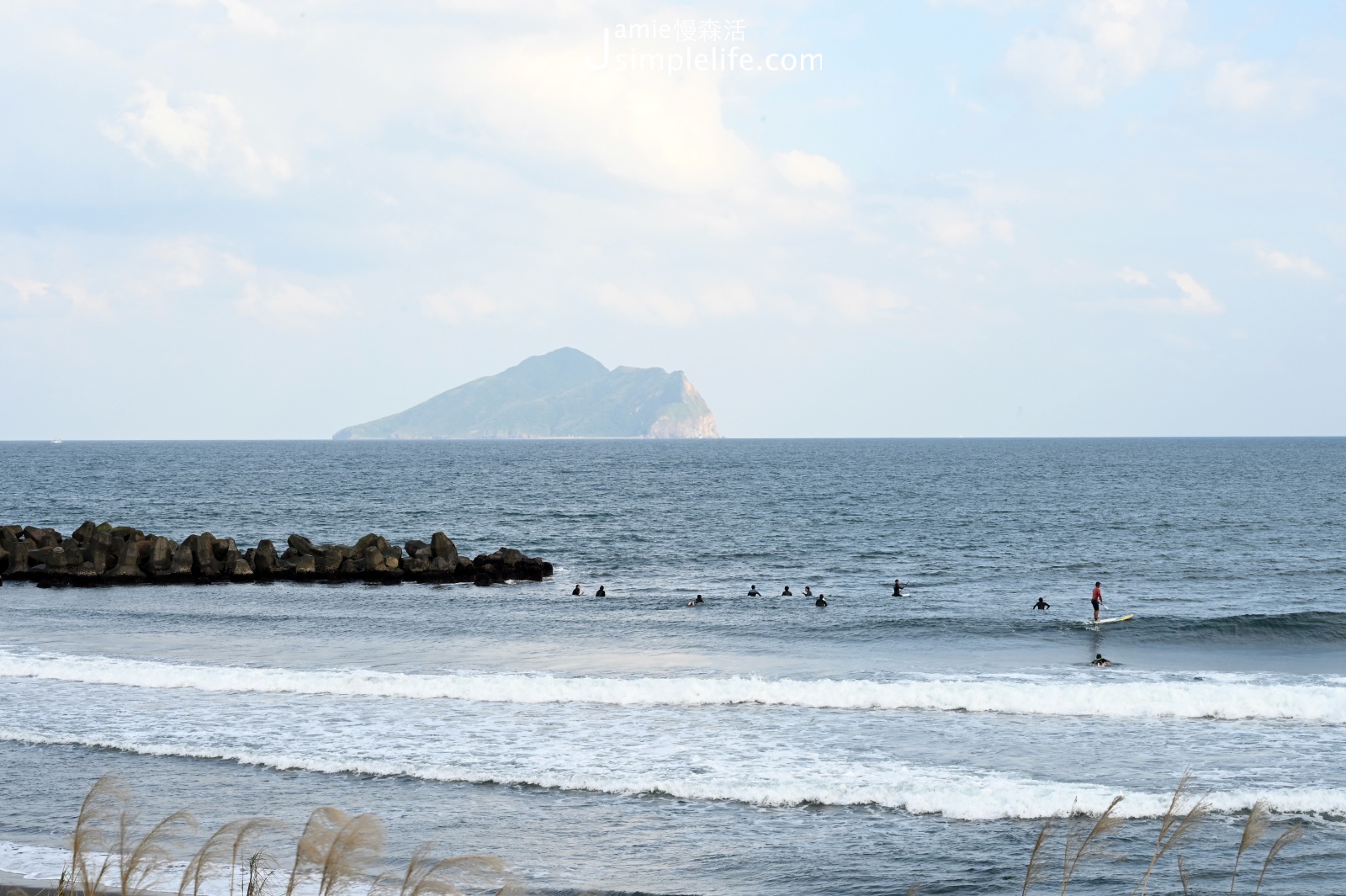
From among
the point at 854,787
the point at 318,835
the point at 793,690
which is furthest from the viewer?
the point at 793,690

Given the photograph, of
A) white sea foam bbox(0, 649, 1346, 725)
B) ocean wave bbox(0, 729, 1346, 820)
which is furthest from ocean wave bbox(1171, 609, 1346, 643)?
ocean wave bbox(0, 729, 1346, 820)

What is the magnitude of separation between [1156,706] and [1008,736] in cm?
456

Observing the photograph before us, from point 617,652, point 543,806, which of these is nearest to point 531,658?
point 617,652

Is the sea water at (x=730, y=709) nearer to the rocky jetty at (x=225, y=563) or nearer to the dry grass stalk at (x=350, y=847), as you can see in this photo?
the rocky jetty at (x=225, y=563)

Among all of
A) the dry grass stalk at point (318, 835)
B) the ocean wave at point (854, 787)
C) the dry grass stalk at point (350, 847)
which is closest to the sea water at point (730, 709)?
the ocean wave at point (854, 787)

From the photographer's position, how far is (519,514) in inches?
2965

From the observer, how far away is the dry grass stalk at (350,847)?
18.7ft

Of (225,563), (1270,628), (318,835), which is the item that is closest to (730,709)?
(318,835)

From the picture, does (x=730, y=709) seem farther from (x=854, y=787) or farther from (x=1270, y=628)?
(x=1270, y=628)

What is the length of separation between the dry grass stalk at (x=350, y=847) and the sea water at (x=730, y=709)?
272 inches

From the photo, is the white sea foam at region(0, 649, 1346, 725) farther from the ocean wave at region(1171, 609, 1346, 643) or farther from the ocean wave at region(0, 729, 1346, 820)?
the ocean wave at region(1171, 609, 1346, 643)

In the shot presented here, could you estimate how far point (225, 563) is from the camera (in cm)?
4444

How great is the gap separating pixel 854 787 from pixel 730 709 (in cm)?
603

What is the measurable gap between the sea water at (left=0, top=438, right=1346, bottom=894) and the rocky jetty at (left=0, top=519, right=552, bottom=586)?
56.3 inches
